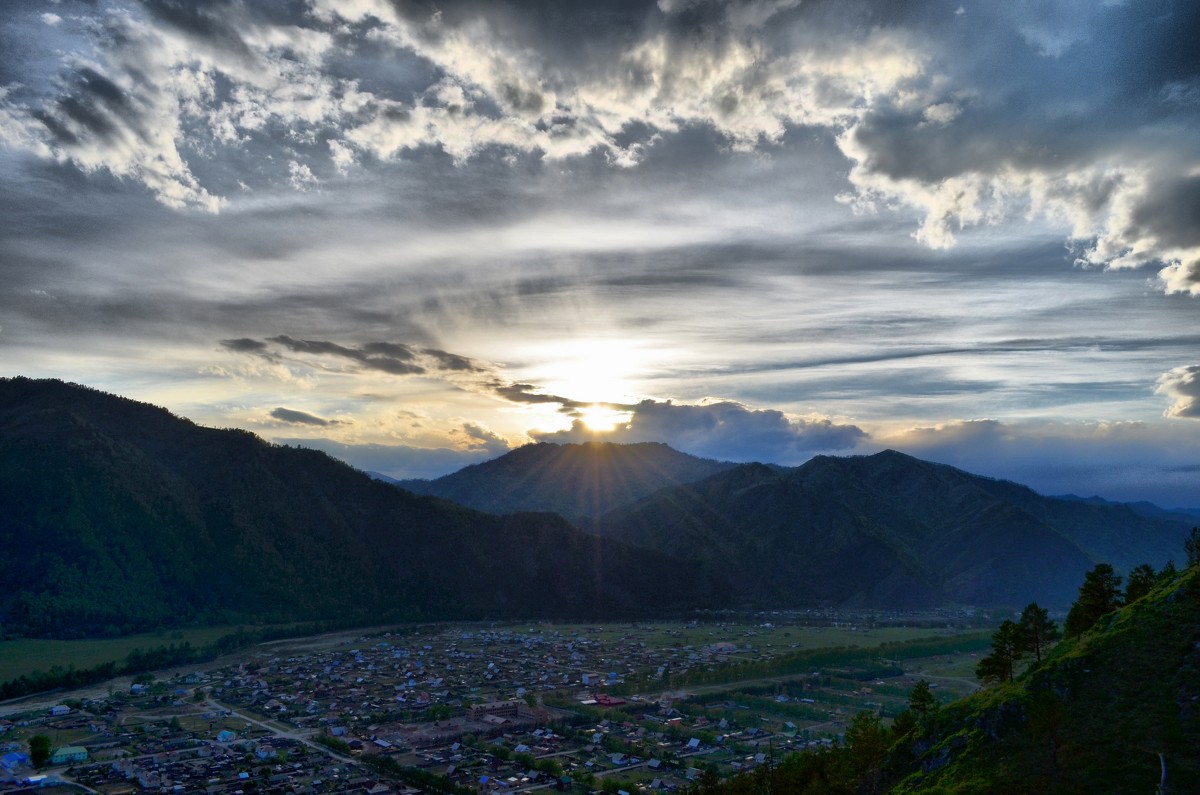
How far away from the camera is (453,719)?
9838 cm

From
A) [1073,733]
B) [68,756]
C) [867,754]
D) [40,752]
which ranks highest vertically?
[1073,733]

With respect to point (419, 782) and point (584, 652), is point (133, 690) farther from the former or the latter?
point (584, 652)

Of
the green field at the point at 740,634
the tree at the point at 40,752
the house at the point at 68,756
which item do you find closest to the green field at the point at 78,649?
the house at the point at 68,756

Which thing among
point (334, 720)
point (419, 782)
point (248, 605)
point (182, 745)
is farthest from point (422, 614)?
point (419, 782)

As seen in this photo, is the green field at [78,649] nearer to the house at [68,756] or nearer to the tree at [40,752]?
the house at [68,756]

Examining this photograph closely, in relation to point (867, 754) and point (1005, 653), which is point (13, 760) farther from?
point (1005, 653)

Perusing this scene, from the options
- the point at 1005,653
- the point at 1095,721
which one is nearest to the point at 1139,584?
the point at 1005,653

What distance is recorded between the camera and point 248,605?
598 feet

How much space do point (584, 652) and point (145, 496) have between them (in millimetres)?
129158

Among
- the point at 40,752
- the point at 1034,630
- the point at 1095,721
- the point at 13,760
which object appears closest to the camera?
the point at 1095,721

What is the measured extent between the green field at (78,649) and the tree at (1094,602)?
469ft

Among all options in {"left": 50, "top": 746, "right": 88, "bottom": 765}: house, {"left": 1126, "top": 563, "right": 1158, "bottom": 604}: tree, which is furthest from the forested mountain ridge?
{"left": 50, "top": 746, "right": 88, "bottom": 765}: house

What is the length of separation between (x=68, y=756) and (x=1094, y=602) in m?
99.1

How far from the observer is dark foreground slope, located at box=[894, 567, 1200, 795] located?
3384 cm
